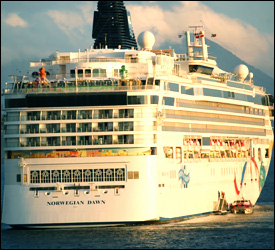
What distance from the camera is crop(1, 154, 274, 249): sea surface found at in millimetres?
52062

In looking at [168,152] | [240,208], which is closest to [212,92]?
[240,208]

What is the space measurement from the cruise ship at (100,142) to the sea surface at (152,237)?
3.24ft

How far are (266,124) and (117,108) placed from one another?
31.4 m

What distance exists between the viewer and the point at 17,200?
191 feet

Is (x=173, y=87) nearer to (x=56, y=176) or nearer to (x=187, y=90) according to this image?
(x=187, y=90)

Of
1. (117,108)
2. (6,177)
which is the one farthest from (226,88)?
(6,177)

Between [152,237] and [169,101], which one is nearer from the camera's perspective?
[152,237]

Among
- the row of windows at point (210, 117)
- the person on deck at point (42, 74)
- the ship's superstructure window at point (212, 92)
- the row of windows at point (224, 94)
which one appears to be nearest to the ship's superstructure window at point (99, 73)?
the person on deck at point (42, 74)

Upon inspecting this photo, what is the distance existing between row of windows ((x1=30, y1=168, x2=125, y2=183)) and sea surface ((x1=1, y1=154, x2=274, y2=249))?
322 centimetres

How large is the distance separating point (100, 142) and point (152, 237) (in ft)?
26.5

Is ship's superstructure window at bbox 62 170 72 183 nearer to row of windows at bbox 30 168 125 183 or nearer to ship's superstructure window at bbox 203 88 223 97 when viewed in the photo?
row of windows at bbox 30 168 125 183

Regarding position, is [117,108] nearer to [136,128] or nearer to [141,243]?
[136,128]

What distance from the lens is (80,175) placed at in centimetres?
5803

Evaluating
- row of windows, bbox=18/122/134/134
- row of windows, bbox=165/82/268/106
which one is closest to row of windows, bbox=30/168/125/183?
row of windows, bbox=18/122/134/134
